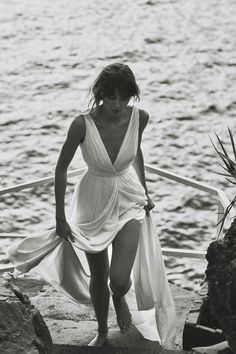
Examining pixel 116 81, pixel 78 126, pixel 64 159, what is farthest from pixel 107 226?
pixel 116 81

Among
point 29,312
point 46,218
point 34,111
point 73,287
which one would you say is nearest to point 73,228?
point 73,287

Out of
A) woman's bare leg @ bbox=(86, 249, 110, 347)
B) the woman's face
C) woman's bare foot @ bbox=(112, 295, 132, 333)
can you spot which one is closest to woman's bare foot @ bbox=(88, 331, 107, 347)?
woman's bare leg @ bbox=(86, 249, 110, 347)

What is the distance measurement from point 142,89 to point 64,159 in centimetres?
1157

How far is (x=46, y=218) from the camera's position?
13609 millimetres

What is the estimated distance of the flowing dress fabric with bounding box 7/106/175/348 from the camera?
21.6 feet

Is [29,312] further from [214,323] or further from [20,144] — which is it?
[20,144]

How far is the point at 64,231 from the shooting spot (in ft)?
21.4

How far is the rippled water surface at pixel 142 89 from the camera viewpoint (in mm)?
13883

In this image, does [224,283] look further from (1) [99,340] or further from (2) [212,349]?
(1) [99,340]

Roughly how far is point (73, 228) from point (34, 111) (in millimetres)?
10565

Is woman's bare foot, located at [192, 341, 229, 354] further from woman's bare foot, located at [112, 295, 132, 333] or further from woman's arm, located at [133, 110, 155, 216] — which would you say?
woman's arm, located at [133, 110, 155, 216]

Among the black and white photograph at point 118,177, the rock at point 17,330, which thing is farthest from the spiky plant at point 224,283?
the rock at point 17,330

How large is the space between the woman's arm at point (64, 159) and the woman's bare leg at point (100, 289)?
0.31 m

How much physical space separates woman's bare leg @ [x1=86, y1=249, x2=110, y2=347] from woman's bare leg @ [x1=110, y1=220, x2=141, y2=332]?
0.09 m
